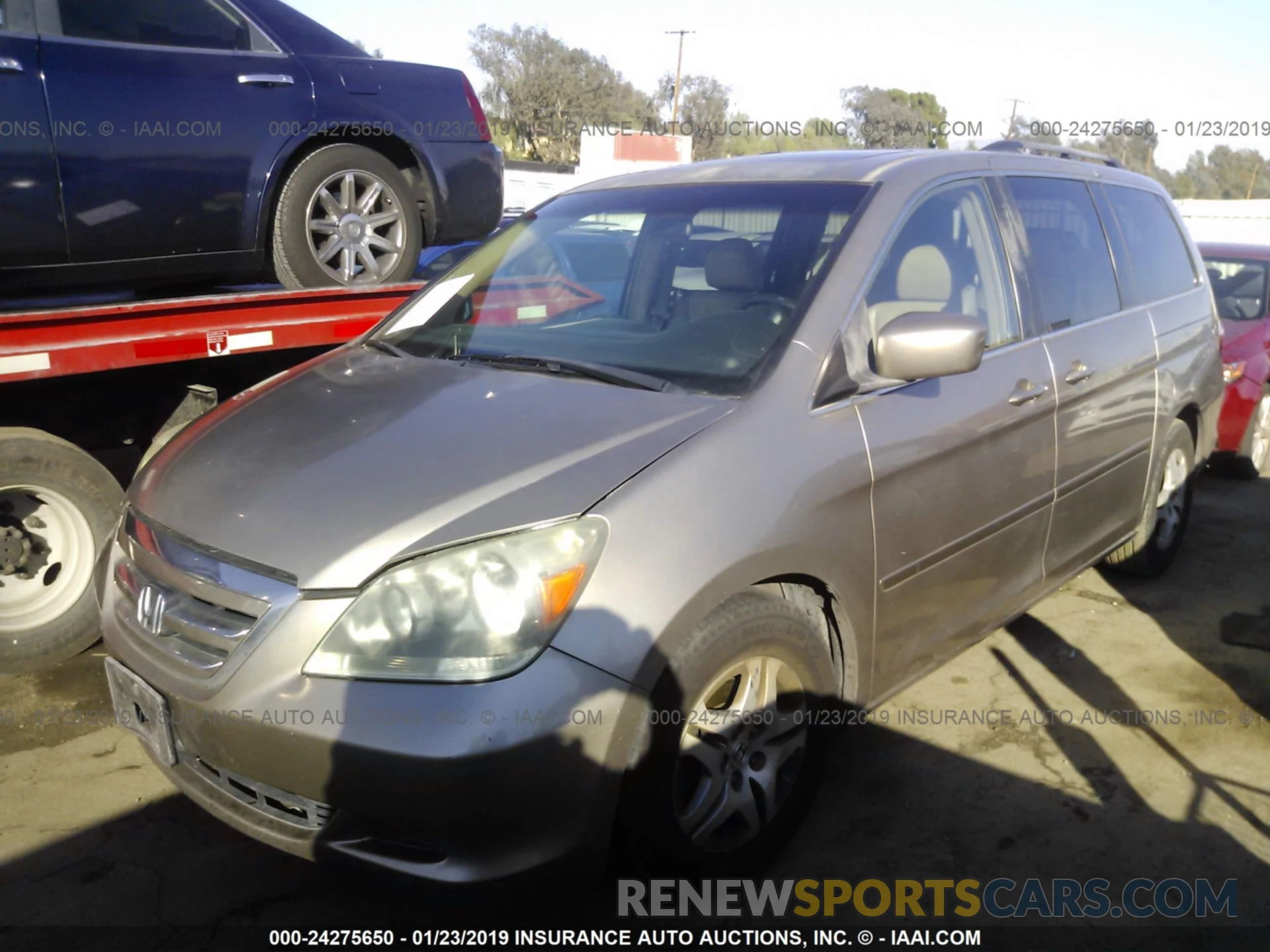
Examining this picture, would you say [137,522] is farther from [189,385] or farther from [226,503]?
[189,385]

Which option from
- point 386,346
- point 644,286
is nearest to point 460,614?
point 386,346

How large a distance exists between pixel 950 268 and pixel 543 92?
4442 centimetres

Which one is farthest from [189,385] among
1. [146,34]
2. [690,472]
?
[690,472]

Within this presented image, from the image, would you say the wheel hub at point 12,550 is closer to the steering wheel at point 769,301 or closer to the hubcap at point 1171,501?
the steering wheel at point 769,301

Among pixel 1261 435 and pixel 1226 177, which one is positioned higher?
pixel 1226 177

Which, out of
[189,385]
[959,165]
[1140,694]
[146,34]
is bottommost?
[1140,694]

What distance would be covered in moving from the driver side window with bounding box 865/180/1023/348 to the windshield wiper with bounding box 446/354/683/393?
63 centimetres

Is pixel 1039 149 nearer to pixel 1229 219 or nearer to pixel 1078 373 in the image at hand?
pixel 1078 373

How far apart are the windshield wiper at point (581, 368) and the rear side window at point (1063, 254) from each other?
1.57 m

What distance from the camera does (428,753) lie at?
202 centimetres

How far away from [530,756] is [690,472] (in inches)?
28.1

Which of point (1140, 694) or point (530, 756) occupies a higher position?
point (530, 756)

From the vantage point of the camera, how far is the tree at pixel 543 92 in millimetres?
44125

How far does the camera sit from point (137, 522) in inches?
104
